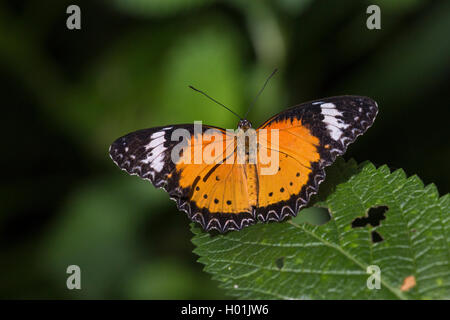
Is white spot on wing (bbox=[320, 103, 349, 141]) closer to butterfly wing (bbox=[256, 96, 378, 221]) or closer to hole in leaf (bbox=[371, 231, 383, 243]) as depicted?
butterfly wing (bbox=[256, 96, 378, 221])

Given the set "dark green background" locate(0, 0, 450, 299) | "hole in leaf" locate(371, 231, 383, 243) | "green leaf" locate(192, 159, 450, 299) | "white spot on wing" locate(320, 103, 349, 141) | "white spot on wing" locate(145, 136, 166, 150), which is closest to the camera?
"green leaf" locate(192, 159, 450, 299)

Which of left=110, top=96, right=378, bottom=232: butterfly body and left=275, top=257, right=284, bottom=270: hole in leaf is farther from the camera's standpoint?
left=110, top=96, right=378, bottom=232: butterfly body

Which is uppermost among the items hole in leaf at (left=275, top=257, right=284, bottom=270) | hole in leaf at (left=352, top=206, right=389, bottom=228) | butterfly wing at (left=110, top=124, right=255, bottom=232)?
butterfly wing at (left=110, top=124, right=255, bottom=232)

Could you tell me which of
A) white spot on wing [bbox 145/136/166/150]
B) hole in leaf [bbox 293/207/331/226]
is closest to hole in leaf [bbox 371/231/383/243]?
hole in leaf [bbox 293/207/331/226]

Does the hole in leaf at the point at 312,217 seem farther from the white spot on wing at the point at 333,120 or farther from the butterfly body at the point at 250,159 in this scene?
the white spot on wing at the point at 333,120

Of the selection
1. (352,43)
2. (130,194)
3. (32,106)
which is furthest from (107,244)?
(352,43)

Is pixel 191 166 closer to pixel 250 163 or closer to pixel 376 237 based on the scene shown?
pixel 250 163

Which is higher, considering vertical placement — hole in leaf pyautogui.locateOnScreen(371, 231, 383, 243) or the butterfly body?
the butterfly body
